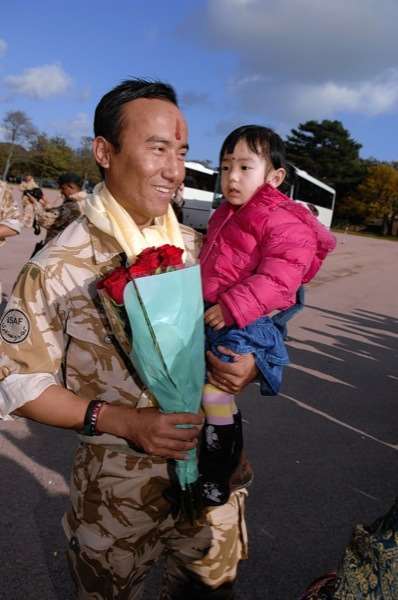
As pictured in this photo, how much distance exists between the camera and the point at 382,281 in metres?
16.2

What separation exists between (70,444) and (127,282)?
287cm

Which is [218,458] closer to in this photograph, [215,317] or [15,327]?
[215,317]

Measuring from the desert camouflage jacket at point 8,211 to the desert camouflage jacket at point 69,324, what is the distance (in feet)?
11.9

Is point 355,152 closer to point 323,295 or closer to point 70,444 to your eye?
point 323,295

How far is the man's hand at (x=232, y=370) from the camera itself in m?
1.81

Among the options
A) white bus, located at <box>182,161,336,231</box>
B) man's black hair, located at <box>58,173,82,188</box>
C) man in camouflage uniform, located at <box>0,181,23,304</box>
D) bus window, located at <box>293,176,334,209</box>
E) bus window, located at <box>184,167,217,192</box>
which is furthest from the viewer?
bus window, located at <box>293,176,334,209</box>

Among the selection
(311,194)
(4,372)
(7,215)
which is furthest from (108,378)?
(311,194)

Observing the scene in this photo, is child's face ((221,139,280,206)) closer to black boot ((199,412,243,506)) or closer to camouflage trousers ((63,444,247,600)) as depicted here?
black boot ((199,412,243,506))

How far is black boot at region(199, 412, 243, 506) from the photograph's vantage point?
69.7 inches

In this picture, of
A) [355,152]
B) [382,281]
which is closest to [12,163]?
[355,152]

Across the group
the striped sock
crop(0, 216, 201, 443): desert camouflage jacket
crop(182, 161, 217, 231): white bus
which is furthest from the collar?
crop(182, 161, 217, 231): white bus

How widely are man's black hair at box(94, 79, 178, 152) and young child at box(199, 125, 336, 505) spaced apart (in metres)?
0.66

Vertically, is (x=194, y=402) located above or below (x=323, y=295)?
above

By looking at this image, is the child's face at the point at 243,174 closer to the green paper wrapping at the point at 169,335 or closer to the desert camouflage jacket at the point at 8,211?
the green paper wrapping at the point at 169,335
